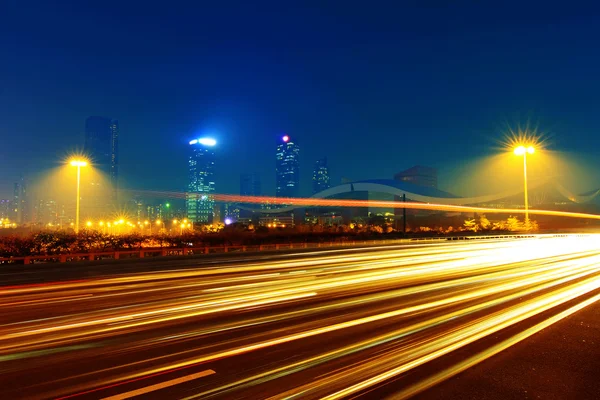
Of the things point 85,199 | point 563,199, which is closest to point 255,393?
point 85,199

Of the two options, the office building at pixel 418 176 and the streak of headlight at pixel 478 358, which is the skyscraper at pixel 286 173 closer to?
the office building at pixel 418 176

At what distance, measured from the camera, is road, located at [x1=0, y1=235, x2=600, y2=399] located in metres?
5.20

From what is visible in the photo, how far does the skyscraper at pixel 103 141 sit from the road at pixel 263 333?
91.1 m

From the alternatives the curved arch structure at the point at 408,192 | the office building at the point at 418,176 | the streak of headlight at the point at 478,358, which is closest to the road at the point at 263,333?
the streak of headlight at the point at 478,358

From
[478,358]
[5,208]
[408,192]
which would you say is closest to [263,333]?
[478,358]

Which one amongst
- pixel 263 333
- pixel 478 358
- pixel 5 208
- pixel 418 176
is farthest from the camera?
pixel 418 176

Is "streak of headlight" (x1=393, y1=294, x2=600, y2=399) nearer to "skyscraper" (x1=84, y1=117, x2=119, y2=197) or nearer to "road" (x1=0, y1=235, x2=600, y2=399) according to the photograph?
"road" (x1=0, y1=235, x2=600, y2=399)

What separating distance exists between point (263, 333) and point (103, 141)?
107726 mm

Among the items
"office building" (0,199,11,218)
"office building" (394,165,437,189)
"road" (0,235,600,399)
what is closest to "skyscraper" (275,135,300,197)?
"office building" (394,165,437,189)

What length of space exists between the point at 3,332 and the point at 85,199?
2634 inches

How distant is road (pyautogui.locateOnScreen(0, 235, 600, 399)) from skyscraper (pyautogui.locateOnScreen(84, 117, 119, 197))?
91.1m

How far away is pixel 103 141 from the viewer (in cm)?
10262

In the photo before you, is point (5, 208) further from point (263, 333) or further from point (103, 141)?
point (263, 333)

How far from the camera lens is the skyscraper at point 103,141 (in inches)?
3829
